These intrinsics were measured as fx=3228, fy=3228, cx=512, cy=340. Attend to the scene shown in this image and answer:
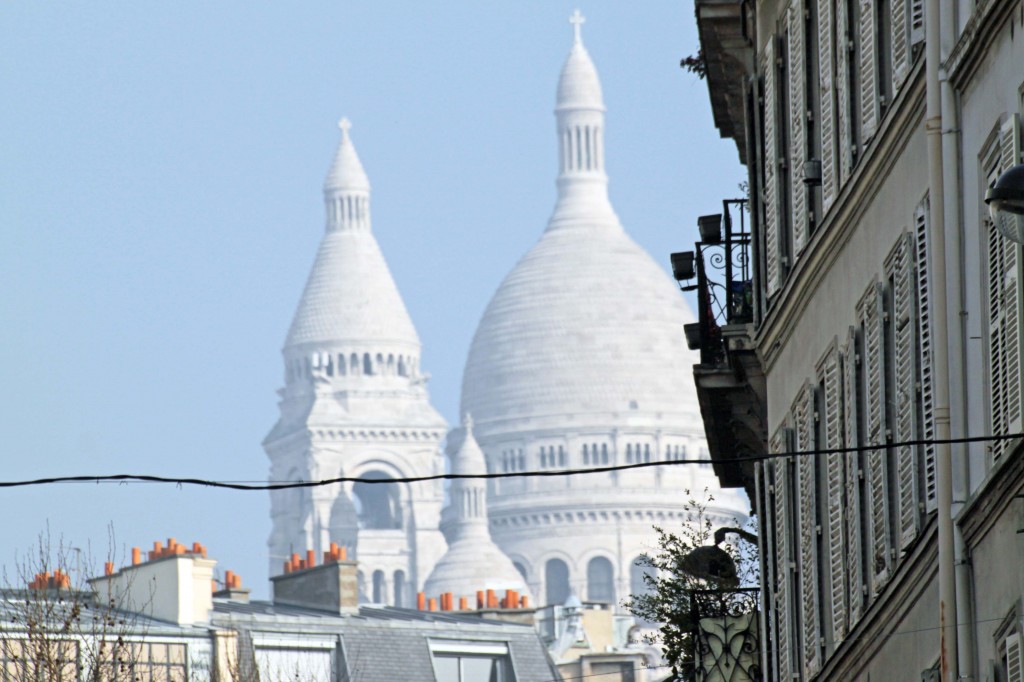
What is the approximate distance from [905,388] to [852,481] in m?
1.54

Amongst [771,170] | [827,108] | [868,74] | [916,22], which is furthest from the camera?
[771,170]

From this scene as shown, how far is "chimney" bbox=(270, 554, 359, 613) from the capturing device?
48250 millimetres

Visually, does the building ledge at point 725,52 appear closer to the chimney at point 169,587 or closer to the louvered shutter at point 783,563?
the louvered shutter at point 783,563

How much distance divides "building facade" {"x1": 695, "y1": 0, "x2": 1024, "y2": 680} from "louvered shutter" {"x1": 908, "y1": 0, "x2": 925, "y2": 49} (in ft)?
0.05

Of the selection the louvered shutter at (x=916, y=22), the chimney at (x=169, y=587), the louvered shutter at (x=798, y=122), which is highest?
the chimney at (x=169, y=587)

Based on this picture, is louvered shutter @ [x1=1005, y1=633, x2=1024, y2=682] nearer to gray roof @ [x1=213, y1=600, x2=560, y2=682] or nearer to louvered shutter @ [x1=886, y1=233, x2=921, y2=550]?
louvered shutter @ [x1=886, y1=233, x2=921, y2=550]

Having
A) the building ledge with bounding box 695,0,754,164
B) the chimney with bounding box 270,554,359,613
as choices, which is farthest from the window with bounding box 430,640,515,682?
Result: the building ledge with bounding box 695,0,754,164

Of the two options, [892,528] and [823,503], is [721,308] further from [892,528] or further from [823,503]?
[892,528]

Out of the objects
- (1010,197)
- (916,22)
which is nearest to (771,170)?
(916,22)

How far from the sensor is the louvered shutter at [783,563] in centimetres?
1917

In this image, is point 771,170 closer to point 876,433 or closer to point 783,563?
point 783,563

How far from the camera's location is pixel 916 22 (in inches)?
585

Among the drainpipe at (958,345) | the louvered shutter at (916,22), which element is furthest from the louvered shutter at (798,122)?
the drainpipe at (958,345)

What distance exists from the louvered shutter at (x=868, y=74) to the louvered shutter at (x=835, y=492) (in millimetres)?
1361
